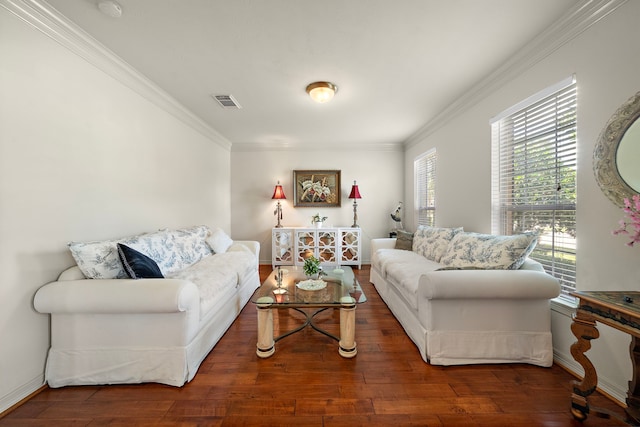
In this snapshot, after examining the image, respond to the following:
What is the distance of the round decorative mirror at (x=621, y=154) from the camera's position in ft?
4.17

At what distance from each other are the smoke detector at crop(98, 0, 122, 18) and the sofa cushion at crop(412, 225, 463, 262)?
332cm

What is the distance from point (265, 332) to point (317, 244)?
101 inches

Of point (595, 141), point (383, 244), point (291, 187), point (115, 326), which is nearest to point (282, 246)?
point (291, 187)

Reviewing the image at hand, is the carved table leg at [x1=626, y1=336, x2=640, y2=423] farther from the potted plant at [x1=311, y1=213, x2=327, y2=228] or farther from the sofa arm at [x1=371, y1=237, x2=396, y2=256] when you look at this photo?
the potted plant at [x1=311, y1=213, x2=327, y2=228]

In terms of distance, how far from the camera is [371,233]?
4789 mm

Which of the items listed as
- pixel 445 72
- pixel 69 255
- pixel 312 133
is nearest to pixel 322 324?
pixel 69 255

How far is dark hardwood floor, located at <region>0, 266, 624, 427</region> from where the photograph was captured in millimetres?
1306

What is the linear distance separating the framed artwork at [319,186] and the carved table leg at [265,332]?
9.89 ft

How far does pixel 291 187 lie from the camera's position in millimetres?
4742

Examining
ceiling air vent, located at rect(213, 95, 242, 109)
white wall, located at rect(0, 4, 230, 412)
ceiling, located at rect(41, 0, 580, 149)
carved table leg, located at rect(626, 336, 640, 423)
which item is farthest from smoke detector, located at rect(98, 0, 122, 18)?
carved table leg, located at rect(626, 336, 640, 423)

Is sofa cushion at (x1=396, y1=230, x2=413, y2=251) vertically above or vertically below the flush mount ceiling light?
below

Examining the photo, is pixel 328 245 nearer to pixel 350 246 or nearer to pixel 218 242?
pixel 350 246

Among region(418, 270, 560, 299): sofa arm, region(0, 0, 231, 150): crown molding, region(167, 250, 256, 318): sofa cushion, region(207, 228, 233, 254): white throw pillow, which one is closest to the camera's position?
region(0, 0, 231, 150): crown molding

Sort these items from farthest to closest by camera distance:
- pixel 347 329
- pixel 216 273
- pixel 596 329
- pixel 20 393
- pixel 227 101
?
1. pixel 227 101
2. pixel 216 273
3. pixel 347 329
4. pixel 20 393
5. pixel 596 329
